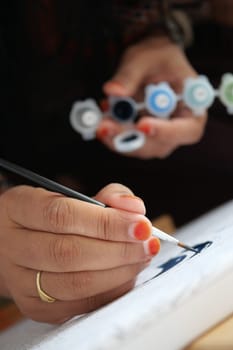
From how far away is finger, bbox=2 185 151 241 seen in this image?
0.30 metres

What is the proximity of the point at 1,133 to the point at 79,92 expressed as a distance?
0.11 m

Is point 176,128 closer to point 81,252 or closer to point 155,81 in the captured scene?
point 155,81

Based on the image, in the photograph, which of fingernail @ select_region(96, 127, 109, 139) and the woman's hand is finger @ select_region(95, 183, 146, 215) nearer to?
the woman's hand

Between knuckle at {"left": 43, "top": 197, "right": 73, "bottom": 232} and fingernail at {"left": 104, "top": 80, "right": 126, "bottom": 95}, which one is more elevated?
fingernail at {"left": 104, "top": 80, "right": 126, "bottom": 95}

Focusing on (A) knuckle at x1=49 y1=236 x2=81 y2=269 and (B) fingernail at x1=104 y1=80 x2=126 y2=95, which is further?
(B) fingernail at x1=104 y1=80 x2=126 y2=95

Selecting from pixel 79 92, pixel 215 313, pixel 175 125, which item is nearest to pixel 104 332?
pixel 215 313

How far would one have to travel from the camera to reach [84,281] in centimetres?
32

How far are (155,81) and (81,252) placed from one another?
0.98ft

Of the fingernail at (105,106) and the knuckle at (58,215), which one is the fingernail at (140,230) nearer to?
the knuckle at (58,215)

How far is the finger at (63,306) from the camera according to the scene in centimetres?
32

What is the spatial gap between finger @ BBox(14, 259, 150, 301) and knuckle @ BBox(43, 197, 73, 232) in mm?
33

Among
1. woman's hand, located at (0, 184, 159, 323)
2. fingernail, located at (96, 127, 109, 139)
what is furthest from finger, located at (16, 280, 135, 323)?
fingernail, located at (96, 127, 109, 139)

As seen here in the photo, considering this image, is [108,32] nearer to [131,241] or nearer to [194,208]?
[194,208]

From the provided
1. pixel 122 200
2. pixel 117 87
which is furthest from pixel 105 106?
pixel 122 200
